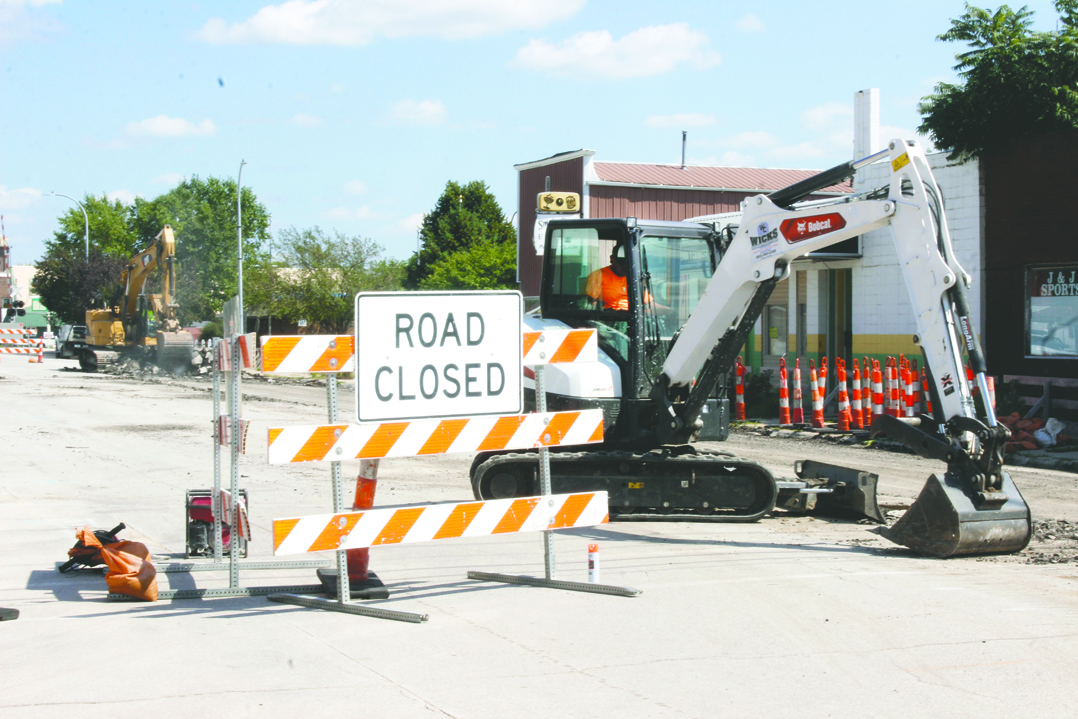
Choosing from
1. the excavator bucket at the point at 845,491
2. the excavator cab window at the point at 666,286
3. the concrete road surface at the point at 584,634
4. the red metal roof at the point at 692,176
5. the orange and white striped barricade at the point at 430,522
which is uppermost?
the red metal roof at the point at 692,176

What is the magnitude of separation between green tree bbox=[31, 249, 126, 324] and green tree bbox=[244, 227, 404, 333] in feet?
52.7

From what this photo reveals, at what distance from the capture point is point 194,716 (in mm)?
4426

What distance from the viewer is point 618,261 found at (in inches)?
390

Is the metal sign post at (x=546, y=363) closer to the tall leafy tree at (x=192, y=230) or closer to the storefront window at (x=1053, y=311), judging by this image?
the storefront window at (x=1053, y=311)

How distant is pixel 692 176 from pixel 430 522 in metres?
31.6

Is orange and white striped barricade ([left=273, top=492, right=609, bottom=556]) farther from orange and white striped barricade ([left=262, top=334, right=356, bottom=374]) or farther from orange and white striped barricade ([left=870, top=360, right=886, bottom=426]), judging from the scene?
orange and white striped barricade ([left=870, top=360, right=886, bottom=426])

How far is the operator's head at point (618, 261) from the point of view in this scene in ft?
32.3

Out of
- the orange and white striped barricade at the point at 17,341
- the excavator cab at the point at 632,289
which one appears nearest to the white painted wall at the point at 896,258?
the excavator cab at the point at 632,289

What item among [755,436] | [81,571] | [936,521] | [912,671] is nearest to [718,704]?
[912,671]

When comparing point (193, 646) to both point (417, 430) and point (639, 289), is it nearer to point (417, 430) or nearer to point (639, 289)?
point (417, 430)

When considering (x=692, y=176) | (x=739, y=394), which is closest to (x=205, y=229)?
(x=692, y=176)

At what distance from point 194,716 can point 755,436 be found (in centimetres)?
1460

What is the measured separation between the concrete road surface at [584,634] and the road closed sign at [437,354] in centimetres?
129

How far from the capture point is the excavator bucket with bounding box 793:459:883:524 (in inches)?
377
